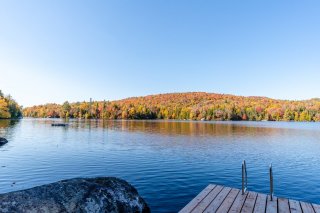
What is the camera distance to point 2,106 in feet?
433

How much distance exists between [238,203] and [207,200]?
4.91 feet

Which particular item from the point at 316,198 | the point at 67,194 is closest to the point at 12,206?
the point at 67,194

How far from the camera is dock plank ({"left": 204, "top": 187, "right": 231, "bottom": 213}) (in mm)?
10859

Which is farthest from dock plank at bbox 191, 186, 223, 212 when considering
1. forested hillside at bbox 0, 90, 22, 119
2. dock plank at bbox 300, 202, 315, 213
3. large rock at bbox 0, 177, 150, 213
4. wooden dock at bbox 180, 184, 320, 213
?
forested hillside at bbox 0, 90, 22, 119

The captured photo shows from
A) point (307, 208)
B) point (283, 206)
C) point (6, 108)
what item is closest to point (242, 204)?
point (283, 206)

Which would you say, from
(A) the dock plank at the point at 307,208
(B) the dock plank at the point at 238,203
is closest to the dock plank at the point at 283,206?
(A) the dock plank at the point at 307,208

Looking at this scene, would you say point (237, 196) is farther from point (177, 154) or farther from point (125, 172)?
point (177, 154)

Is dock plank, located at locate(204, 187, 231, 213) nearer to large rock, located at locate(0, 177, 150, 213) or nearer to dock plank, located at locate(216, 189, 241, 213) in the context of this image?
dock plank, located at locate(216, 189, 241, 213)

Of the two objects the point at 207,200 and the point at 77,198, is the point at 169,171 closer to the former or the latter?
the point at 207,200

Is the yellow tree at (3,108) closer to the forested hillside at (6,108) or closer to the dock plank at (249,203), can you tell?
the forested hillside at (6,108)

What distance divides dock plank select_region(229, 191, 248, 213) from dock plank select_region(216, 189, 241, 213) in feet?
0.55

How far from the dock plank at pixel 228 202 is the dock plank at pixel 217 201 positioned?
17 centimetres

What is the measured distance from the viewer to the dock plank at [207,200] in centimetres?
1098

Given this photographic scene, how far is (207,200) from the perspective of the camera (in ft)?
39.7
